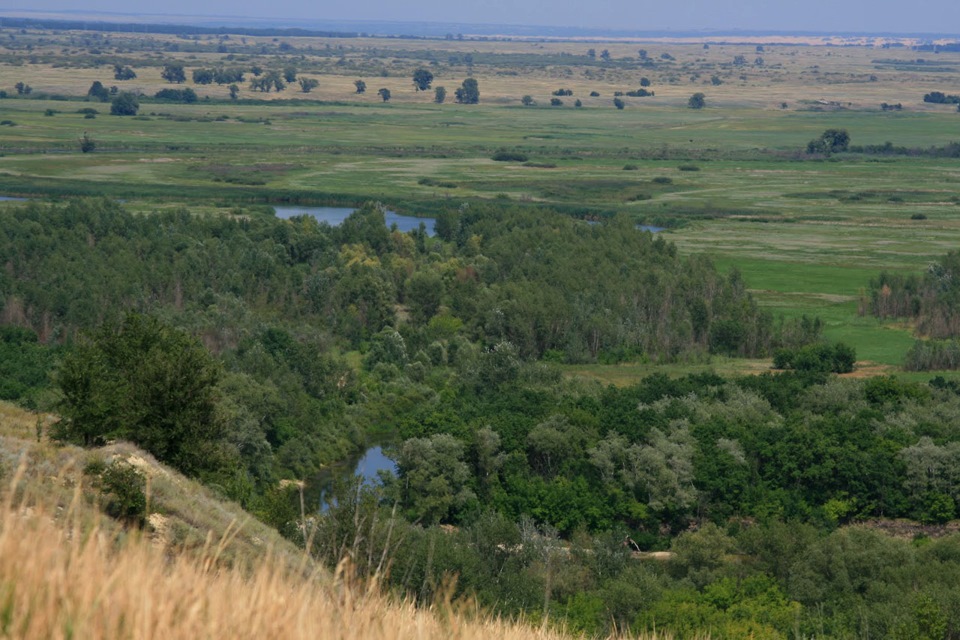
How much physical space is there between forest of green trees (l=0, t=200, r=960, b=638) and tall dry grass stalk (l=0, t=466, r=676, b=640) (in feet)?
2.99

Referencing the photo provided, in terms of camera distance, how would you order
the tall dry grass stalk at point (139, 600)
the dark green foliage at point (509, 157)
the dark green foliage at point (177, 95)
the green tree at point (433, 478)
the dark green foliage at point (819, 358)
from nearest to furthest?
the tall dry grass stalk at point (139, 600) < the green tree at point (433, 478) < the dark green foliage at point (819, 358) < the dark green foliage at point (509, 157) < the dark green foliage at point (177, 95)

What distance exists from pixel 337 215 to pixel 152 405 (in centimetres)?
6726

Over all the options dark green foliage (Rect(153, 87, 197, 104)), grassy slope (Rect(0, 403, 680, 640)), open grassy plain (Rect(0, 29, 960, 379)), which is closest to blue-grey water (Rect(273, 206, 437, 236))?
open grassy plain (Rect(0, 29, 960, 379))

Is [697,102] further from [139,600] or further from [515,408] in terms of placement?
[139,600]

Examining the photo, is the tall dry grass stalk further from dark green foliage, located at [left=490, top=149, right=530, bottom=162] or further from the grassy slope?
dark green foliage, located at [left=490, top=149, right=530, bottom=162]

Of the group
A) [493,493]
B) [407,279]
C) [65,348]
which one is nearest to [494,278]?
[407,279]

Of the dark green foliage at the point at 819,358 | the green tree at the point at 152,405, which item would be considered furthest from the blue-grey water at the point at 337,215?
the green tree at the point at 152,405

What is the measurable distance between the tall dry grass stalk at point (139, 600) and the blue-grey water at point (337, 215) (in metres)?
81.0

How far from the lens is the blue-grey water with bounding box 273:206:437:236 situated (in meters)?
90.2

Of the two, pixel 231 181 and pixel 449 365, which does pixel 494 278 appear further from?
pixel 231 181

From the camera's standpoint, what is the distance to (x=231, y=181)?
345 feet

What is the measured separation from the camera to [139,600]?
6.54 metres

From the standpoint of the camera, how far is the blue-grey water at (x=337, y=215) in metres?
90.2

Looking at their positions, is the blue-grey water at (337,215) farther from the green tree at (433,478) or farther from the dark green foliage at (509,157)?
the green tree at (433,478)
